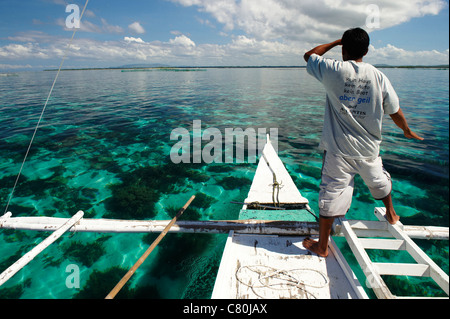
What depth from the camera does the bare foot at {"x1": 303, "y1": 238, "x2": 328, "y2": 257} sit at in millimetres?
2836

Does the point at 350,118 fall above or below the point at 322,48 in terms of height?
below

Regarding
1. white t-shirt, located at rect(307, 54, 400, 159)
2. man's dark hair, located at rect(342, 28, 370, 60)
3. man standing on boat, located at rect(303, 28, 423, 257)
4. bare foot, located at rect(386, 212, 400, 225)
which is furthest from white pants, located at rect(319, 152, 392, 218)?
man's dark hair, located at rect(342, 28, 370, 60)

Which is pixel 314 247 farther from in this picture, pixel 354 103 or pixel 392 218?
pixel 354 103

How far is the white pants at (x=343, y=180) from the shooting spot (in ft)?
8.20

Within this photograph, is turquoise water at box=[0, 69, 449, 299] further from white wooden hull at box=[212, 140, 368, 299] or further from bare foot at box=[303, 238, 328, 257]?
bare foot at box=[303, 238, 328, 257]

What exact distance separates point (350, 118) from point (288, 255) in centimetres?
185

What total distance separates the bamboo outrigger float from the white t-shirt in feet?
3.68

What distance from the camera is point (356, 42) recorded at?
7.38 feet

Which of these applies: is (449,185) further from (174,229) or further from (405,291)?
(174,229)

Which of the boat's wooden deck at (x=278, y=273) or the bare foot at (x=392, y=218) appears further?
the bare foot at (x=392, y=218)

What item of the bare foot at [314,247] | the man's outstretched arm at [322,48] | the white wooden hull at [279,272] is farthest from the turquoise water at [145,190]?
the man's outstretched arm at [322,48]

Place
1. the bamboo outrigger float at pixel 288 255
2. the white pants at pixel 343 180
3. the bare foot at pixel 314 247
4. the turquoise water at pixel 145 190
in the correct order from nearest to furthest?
the bamboo outrigger float at pixel 288 255
the white pants at pixel 343 180
the bare foot at pixel 314 247
the turquoise water at pixel 145 190

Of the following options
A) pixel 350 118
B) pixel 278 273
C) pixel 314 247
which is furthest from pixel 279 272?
pixel 350 118

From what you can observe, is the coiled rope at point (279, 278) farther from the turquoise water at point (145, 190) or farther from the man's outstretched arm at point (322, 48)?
the man's outstretched arm at point (322, 48)
